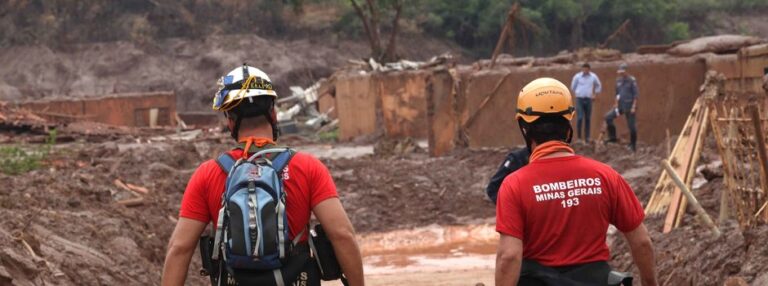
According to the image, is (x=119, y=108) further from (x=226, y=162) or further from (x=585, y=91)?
(x=226, y=162)

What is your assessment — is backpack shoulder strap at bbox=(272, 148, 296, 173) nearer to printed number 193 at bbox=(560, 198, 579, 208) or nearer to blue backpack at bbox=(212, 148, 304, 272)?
blue backpack at bbox=(212, 148, 304, 272)

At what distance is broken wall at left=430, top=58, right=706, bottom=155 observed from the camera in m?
24.0

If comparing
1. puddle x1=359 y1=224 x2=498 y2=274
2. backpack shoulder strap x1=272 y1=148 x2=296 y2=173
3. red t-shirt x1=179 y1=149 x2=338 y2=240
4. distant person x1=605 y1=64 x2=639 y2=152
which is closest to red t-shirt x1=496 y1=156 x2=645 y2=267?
red t-shirt x1=179 y1=149 x2=338 y2=240

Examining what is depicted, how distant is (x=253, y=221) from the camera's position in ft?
15.6

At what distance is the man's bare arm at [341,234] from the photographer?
4973mm

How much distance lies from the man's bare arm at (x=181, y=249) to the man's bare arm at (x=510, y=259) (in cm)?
116

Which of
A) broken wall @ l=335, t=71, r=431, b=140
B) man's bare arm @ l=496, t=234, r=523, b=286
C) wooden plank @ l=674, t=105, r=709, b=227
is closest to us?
man's bare arm @ l=496, t=234, r=523, b=286

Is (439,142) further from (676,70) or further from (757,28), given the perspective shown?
(757,28)

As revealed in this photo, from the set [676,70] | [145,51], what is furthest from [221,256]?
[145,51]

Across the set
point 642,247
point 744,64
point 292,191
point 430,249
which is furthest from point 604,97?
point 292,191

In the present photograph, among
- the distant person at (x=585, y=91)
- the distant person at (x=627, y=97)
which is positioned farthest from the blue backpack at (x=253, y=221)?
the distant person at (x=585, y=91)

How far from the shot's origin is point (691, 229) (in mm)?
11164

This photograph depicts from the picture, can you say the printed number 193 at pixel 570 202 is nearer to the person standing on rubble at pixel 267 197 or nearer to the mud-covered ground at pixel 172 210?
the person standing on rubble at pixel 267 197

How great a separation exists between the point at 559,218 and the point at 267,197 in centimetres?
112
